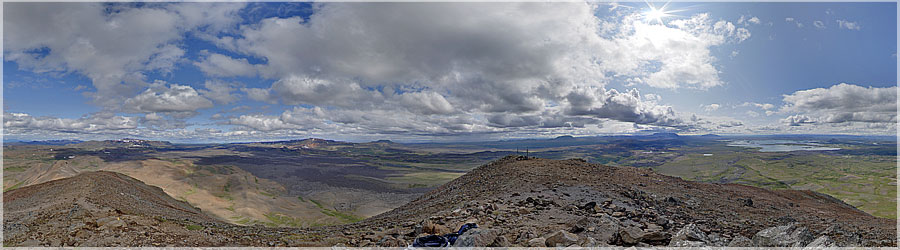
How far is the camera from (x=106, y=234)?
14.5m

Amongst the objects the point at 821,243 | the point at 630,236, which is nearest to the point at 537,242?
the point at 630,236

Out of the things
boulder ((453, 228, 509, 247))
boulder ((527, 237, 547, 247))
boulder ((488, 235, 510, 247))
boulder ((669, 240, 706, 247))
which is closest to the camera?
boulder ((453, 228, 509, 247))

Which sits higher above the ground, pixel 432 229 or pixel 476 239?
pixel 476 239

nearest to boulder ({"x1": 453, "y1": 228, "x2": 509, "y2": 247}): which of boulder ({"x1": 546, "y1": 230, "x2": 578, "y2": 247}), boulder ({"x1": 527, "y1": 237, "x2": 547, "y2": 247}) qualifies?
boulder ({"x1": 527, "y1": 237, "x2": 547, "y2": 247})

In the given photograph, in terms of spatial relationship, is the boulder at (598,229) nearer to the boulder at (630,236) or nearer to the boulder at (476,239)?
the boulder at (630,236)

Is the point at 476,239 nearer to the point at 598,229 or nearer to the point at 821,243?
the point at 598,229

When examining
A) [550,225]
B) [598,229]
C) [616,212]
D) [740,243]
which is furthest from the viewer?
[616,212]

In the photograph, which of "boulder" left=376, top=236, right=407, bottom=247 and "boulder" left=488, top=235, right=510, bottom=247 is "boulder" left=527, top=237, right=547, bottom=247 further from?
"boulder" left=376, top=236, right=407, bottom=247

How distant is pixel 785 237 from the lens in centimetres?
1081

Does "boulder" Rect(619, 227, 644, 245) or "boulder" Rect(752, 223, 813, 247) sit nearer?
"boulder" Rect(752, 223, 813, 247)

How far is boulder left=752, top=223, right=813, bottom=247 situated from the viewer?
10.6 metres

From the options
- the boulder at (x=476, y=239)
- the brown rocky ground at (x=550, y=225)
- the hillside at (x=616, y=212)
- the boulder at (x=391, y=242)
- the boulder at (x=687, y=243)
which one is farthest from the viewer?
the boulder at (x=391, y=242)

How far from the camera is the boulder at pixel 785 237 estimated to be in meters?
10.6

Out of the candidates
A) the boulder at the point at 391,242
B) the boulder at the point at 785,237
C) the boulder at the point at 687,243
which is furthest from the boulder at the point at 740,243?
the boulder at the point at 391,242
